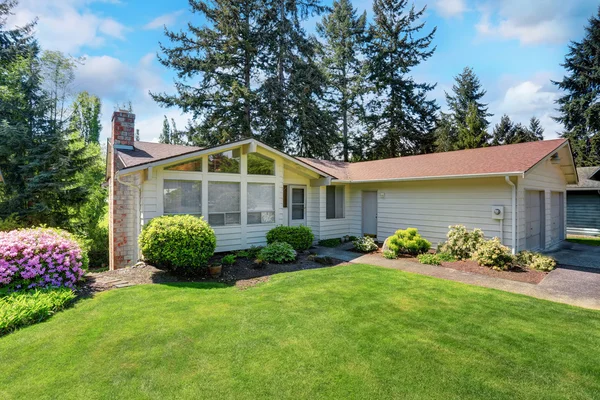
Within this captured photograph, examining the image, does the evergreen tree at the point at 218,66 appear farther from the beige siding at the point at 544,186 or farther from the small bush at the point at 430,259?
the beige siding at the point at 544,186

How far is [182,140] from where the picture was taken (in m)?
20.8

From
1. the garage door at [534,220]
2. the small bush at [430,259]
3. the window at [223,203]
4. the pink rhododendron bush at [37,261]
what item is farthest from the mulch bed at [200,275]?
the garage door at [534,220]

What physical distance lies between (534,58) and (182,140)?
63.3 feet

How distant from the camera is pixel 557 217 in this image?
40.7 feet

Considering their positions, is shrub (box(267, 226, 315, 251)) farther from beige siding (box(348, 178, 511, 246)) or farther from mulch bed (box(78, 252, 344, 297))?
beige siding (box(348, 178, 511, 246))

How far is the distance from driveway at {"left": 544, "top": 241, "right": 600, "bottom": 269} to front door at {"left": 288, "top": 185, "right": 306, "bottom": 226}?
820 cm

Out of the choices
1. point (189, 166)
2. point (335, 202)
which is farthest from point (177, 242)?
point (335, 202)

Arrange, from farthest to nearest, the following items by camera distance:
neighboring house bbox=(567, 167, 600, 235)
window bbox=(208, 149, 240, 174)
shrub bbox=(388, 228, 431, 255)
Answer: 1. neighboring house bbox=(567, 167, 600, 235)
2. shrub bbox=(388, 228, 431, 255)
3. window bbox=(208, 149, 240, 174)

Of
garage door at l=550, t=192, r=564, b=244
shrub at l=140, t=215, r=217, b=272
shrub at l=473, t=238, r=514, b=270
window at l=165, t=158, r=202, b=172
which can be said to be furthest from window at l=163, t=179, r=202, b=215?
garage door at l=550, t=192, r=564, b=244

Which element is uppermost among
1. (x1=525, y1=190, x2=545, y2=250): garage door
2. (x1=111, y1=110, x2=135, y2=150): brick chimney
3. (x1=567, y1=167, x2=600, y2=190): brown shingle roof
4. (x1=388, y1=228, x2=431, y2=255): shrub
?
(x1=111, y1=110, x2=135, y2=150): brick chimney

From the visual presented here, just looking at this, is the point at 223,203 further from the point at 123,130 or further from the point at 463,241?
the point at 463,241

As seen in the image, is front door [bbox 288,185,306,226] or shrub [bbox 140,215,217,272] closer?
shrub [bbox 140,215,217,272]

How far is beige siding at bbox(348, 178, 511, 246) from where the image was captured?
9086 mm

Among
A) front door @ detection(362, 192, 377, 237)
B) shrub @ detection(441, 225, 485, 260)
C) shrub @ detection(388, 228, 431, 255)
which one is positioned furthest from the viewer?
front door @ detection(362, 192, 377, 237)
